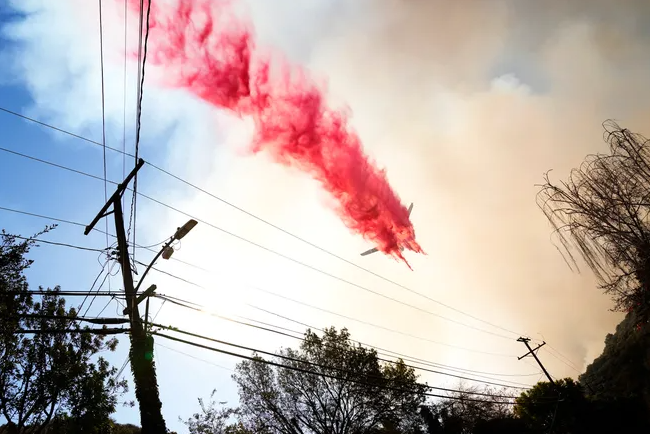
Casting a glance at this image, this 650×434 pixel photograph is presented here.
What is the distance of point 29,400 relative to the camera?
2019cm

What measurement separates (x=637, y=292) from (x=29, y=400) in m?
39.2

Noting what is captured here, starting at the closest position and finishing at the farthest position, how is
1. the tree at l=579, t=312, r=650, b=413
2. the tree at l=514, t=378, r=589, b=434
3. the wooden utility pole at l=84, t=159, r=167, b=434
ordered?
the wooden utility pole at l=84, t=159, r=167, b=434 < the tree at l=514, t=378, r=589, b=434 < the tree at l=579, t=312, r=650, b=413

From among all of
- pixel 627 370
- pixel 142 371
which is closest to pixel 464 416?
pixel 627 370

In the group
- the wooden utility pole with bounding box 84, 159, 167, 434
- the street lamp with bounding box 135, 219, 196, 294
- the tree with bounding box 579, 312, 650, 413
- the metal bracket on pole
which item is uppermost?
the street lamp with bounding box 135, 219, 196, 294

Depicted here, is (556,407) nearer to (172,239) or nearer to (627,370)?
(627,370)

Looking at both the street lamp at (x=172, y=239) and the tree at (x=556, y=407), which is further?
the tree at (x=556, y=407)

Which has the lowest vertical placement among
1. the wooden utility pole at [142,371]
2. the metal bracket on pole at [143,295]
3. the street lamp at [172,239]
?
the wooden utility pole at [142,371]

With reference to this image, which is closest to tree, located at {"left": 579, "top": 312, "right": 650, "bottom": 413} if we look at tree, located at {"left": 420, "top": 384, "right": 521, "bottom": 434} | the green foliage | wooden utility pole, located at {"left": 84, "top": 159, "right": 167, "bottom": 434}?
tree, located at {"left": 420, "top": 384, "right": 521, "bottom": 434}

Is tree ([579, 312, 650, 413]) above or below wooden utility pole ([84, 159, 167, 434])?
below

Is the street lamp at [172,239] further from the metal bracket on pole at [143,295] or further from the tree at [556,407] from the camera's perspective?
the tree at [556,407]

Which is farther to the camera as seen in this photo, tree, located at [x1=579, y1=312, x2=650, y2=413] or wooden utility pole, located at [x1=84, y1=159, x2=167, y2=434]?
tree, located at [x1=579, y1=312, x2=650, y2=413]

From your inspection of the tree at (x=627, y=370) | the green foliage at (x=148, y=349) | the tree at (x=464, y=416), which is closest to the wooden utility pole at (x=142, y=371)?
the green foliage at (x=148, y=349)

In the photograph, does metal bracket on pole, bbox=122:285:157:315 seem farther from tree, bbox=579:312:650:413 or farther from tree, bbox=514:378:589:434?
tree, bbox=579:312:650:413

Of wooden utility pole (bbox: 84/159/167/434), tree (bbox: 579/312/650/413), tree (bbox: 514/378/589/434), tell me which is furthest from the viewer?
tree (bbox: 579/312/650/413)
